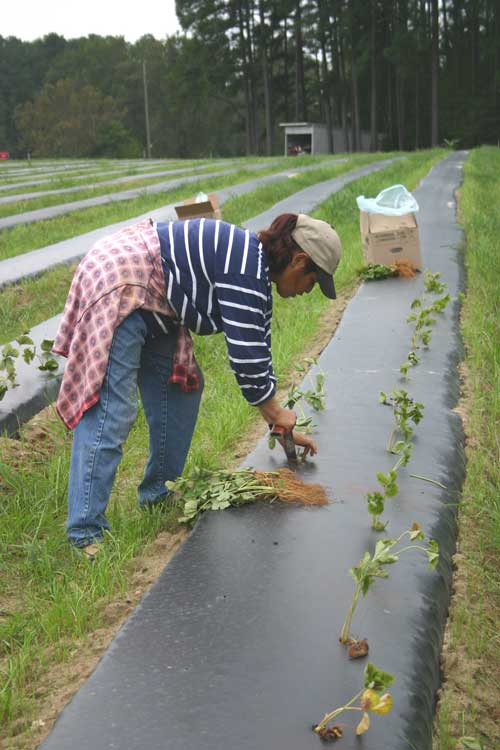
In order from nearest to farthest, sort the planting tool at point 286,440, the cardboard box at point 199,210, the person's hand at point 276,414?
the person's hand at point 276,414 < the planting tool at point 286,440 < the cardboard box at point 199,210

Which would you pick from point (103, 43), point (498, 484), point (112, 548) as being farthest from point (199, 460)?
point (103, 43)

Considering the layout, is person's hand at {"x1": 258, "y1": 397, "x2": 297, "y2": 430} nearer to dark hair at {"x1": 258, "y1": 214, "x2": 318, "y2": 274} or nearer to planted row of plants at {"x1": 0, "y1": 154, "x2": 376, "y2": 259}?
dark hair at {"x1": 258, "y1": 214, "x2": 318, "y2": 274}

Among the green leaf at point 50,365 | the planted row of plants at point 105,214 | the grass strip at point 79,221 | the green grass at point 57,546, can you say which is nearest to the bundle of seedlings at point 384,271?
the green grass at point 57,546

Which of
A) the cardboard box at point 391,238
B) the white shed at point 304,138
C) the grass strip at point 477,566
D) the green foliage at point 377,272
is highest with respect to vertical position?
the white shed at point 304,138

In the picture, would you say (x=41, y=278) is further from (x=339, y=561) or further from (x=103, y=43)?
(x=103, y=43)

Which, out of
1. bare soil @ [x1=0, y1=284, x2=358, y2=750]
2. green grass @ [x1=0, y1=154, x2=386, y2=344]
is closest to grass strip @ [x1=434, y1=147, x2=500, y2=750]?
bare soil @ [x1=0, y1=284, x2=358, y2=750]

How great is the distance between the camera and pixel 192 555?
2500 millimetres

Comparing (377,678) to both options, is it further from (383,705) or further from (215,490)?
(215,490)

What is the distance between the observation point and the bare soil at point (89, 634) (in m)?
1.83

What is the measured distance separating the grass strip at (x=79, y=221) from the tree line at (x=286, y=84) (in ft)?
84.5

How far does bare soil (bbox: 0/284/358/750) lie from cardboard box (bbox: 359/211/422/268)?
3365mm

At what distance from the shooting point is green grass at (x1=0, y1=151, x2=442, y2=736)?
2145mm

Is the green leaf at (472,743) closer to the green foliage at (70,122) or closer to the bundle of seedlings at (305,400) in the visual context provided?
the bundle of seedlings at (305,400)

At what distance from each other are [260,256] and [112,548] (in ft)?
3.50
